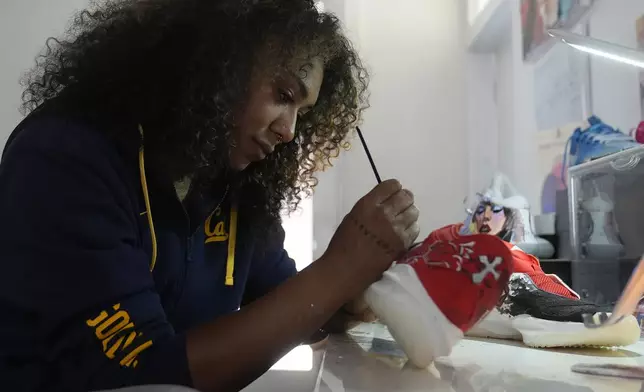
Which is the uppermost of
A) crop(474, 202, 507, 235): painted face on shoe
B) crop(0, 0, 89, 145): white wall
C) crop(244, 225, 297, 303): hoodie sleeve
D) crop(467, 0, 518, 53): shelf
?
crop(0, 0, 89, 145): white wall

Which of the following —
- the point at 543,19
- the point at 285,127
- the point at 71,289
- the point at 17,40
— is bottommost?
the point at 71,289

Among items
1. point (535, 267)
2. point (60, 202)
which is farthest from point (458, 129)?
point (60, 202)

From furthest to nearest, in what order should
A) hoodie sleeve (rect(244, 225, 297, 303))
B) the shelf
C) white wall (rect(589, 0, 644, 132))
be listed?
1. the shelf
2. white wall (rect(589, 0, 644, 132))
3. hoodie sleeve (rect(244, 225, 297, 303))

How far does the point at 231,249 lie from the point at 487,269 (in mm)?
358

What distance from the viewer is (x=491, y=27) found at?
7.28 ft

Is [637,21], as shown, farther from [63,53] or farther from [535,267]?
[63,53]

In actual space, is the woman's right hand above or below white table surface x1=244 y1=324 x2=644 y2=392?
above

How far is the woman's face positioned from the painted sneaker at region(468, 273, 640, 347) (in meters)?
0.32

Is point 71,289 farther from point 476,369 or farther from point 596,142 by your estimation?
point 596,142

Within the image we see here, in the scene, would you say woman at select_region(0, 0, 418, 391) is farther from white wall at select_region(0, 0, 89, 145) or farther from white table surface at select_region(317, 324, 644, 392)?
white wall at select_region(0, 0, 89, 145)

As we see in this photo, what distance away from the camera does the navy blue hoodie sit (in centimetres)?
47

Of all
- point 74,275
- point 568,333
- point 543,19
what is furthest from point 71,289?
point 543,19

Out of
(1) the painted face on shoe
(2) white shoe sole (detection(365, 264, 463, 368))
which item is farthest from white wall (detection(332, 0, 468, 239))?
(2) white shoe sole (detection(365, 264, 463, 368))

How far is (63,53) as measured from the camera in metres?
0.70
